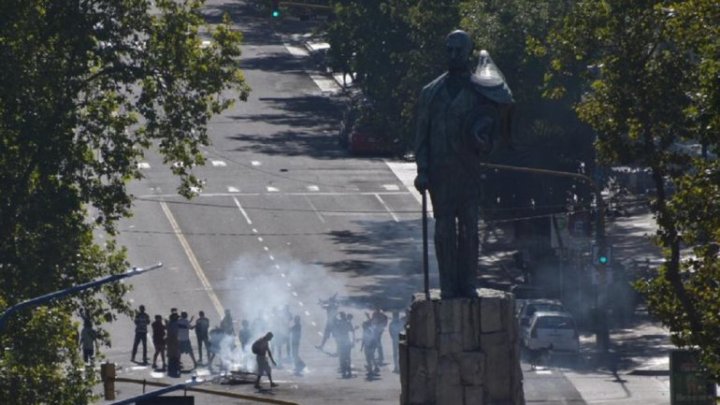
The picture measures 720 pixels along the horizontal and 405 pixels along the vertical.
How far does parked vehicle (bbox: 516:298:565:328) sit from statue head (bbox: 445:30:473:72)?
2803 centimetres

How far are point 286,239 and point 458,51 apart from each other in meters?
44.3

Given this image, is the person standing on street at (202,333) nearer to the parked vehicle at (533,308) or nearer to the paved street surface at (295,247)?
the paved street surface at (295,247)

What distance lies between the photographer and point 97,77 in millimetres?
45125

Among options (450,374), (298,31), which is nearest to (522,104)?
(450,374)

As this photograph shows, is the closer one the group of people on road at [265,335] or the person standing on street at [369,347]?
the group of people on road at [265,335]

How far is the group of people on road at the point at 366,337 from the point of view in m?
52.1

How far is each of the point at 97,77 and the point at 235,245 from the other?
27.5 m

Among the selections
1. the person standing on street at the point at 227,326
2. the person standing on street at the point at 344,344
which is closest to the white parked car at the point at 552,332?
the person standing on street at the point at 344,344

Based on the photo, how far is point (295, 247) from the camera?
237ft

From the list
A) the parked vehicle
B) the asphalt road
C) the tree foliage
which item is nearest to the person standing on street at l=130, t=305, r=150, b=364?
the asphalt road

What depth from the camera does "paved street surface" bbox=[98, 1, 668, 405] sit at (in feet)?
Answer: 168

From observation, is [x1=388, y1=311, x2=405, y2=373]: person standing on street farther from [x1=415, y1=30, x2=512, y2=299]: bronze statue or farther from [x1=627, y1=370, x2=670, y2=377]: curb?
[x1=415, y1=30, x2=512, y2=299]: bronze statue

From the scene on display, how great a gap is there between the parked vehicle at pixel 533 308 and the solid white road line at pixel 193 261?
31.1ft

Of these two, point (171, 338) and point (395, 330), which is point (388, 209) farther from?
point (171, 338)
